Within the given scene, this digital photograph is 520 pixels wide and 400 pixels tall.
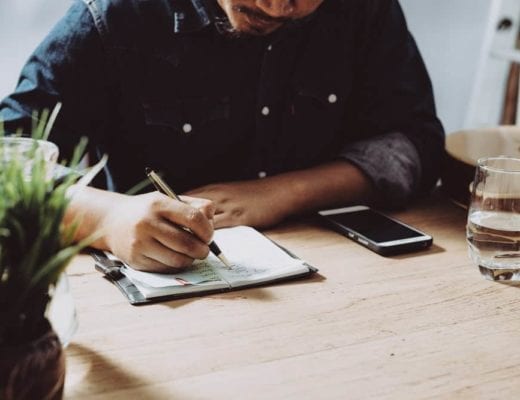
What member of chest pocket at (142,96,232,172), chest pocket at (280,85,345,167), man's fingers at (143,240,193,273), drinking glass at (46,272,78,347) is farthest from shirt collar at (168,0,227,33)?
drinking glass at (46,272,78,347)

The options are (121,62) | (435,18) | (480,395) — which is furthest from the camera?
(435,18)

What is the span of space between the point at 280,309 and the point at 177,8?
0.76m

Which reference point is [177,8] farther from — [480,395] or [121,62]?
[480,395]

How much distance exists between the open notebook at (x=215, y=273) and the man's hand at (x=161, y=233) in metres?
0.02

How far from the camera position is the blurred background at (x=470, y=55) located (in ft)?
8.64

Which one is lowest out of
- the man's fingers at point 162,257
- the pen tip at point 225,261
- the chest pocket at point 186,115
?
the pen tip at point 225,261

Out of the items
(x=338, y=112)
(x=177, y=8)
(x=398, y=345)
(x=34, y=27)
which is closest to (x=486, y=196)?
(x=398, y=345)

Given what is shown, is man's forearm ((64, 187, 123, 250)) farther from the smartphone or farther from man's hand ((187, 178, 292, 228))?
the smartphone

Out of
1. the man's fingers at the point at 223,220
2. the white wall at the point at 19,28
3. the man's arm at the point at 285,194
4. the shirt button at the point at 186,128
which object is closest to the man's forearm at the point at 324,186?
the man's arm at the point at 285,194

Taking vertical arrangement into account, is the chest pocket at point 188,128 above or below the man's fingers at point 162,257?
above

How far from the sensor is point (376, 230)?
1290mm

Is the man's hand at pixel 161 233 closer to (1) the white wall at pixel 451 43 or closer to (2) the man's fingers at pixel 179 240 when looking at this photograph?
(2) the man's fingers at pixel 179 240

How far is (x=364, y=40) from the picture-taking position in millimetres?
1687

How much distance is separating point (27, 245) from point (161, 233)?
0.45m
